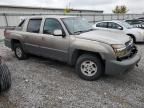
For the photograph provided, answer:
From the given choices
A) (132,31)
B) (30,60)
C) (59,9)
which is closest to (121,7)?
(59,9)

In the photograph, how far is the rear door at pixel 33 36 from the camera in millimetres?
5822

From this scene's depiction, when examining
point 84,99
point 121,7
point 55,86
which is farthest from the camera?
point 121,7

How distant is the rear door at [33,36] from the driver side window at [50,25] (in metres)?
0.32

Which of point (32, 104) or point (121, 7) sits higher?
point (121, 7)

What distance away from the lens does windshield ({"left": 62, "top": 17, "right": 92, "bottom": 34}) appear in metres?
5.09

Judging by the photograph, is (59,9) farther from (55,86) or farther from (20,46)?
(55,86)

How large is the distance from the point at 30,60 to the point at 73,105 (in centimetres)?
369

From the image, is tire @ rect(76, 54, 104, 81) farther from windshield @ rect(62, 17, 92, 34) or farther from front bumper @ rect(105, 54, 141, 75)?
windshield @ rect(62, 17, 92, 34)

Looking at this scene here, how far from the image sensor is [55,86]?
4.41m

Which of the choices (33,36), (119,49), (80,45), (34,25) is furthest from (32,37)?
(119,49)

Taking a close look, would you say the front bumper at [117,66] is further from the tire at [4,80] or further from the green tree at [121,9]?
the green tree at [121,9]

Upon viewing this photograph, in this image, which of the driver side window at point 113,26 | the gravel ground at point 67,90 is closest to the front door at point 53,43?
the gravel ground at point 67,90

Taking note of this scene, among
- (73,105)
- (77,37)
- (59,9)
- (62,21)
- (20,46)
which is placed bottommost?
(73,105)

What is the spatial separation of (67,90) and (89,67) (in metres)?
0.92
